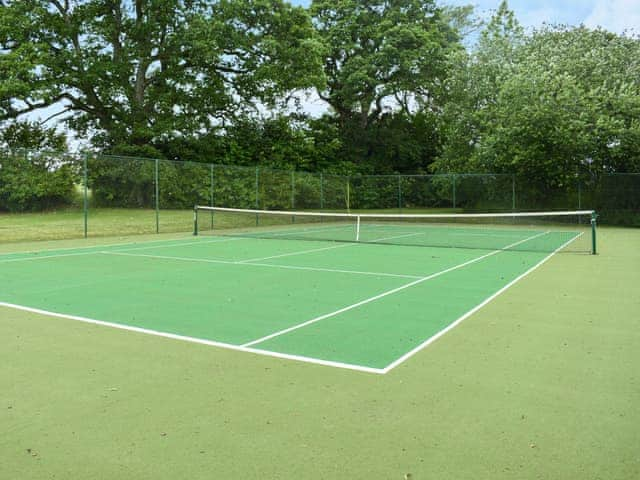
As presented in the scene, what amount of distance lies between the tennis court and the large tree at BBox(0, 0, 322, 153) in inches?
599

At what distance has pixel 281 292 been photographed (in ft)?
25.3

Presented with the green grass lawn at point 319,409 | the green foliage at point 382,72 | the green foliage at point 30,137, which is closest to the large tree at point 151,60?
the green foliage at point 30,137

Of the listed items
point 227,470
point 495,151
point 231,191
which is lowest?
point 227,470

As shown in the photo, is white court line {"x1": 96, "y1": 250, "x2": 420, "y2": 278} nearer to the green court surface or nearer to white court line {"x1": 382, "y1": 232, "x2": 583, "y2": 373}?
the green court surface

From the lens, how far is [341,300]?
23.6 ft

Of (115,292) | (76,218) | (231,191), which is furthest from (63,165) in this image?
(115,292)

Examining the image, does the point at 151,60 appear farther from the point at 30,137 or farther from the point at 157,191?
the point at 157,191

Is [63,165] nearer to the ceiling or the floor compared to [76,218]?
nearer to the ceiling

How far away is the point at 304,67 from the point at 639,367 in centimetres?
2682

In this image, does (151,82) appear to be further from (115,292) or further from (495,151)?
(115,292)

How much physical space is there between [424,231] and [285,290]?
13.4m

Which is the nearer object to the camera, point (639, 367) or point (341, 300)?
point (639, 367)

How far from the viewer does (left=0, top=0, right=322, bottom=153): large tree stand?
2605 cm

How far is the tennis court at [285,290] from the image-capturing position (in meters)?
5.36
